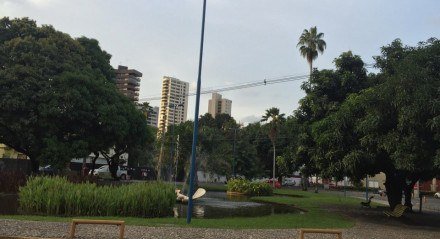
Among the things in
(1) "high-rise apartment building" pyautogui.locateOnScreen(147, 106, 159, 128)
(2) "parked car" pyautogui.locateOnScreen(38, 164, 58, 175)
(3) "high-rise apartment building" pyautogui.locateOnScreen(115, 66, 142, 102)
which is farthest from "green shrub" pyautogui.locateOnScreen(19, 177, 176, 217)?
(3) "high-rise apartment building" pyautogui.locateOnScreen(115, 66, 142, 102)

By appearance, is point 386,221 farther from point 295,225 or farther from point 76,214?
point 76,214

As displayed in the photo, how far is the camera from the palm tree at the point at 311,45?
2041 inches

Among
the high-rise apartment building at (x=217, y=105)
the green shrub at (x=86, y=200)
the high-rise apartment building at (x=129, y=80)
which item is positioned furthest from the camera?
the high-rise apartment building at (x=217, y=105)

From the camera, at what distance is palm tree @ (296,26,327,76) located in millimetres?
51844

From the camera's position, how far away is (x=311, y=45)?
5203cm

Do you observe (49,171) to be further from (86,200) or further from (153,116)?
(153,116)

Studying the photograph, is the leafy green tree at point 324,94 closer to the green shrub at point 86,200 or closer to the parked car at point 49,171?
the green shrub at point 86,200

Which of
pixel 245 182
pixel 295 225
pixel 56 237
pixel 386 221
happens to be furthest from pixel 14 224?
pixel 245 182

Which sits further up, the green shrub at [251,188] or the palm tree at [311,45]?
the palm tree at [311,45]

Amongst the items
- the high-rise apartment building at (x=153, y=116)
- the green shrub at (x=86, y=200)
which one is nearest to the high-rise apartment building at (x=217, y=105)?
the high-rise apartment building at (x=153, y=116)

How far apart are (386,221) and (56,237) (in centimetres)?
1376

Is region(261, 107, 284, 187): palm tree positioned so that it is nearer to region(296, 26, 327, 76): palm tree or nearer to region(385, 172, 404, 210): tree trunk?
region(296, 26, 327, 76): palm tree

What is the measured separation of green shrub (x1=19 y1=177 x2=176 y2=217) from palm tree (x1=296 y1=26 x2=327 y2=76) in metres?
38.0

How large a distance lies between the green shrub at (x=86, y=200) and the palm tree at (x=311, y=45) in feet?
125
